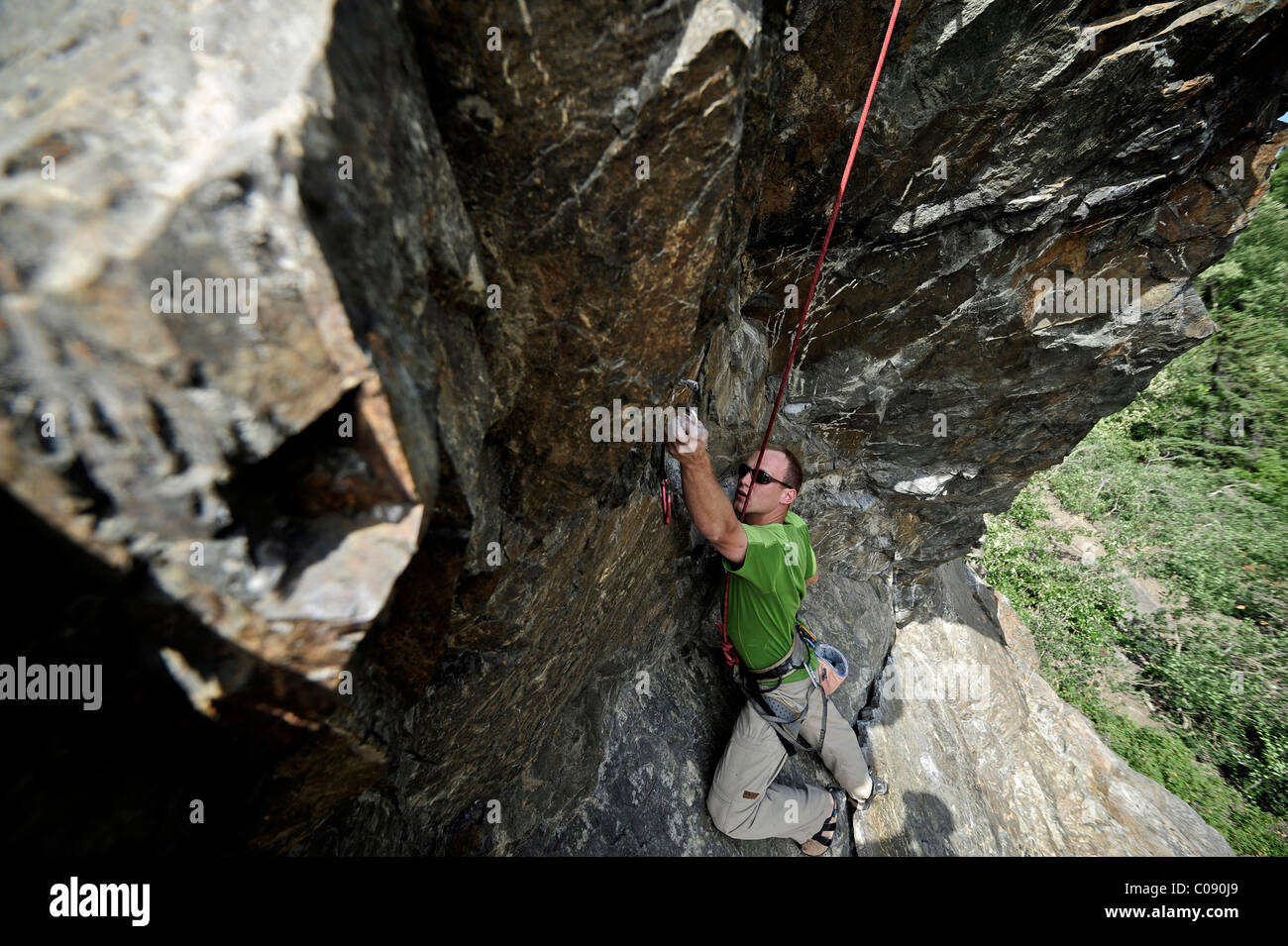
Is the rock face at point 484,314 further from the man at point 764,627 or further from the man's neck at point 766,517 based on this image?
the man's neck at point 766,517

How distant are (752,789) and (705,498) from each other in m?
2.49

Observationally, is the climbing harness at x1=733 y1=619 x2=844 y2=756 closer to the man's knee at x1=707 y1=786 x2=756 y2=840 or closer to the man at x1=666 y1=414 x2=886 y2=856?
the man at x1=666 y1=414 x2=886 y2=856

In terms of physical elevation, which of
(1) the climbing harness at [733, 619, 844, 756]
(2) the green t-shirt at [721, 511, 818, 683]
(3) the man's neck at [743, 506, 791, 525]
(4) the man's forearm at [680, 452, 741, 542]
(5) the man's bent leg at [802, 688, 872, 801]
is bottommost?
(5) the man's bent leg at [802, 688, 872, 801]

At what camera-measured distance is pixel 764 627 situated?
396 cm

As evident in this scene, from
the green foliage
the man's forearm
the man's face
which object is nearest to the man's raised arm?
the man's forearm

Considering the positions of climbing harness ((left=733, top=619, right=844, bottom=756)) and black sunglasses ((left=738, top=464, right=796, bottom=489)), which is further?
climbing harness ((left=733, top=619, right=844, bottom=756))

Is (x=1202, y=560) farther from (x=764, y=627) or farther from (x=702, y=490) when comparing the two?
(x=702, y=490)

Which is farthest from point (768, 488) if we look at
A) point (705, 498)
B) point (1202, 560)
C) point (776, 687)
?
point (1202, 560)

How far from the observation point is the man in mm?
3299

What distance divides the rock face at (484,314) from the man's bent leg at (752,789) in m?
0.21

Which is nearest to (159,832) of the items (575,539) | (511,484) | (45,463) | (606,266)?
(45,463)

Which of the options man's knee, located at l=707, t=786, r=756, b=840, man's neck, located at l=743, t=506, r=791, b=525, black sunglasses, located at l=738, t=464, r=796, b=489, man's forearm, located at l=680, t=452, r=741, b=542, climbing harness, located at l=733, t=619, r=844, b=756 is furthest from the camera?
climbing harness, located at l=733, t=619, r=844, b=756

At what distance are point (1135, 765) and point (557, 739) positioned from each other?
40.9ft

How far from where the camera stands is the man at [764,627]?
3299 millimetres
